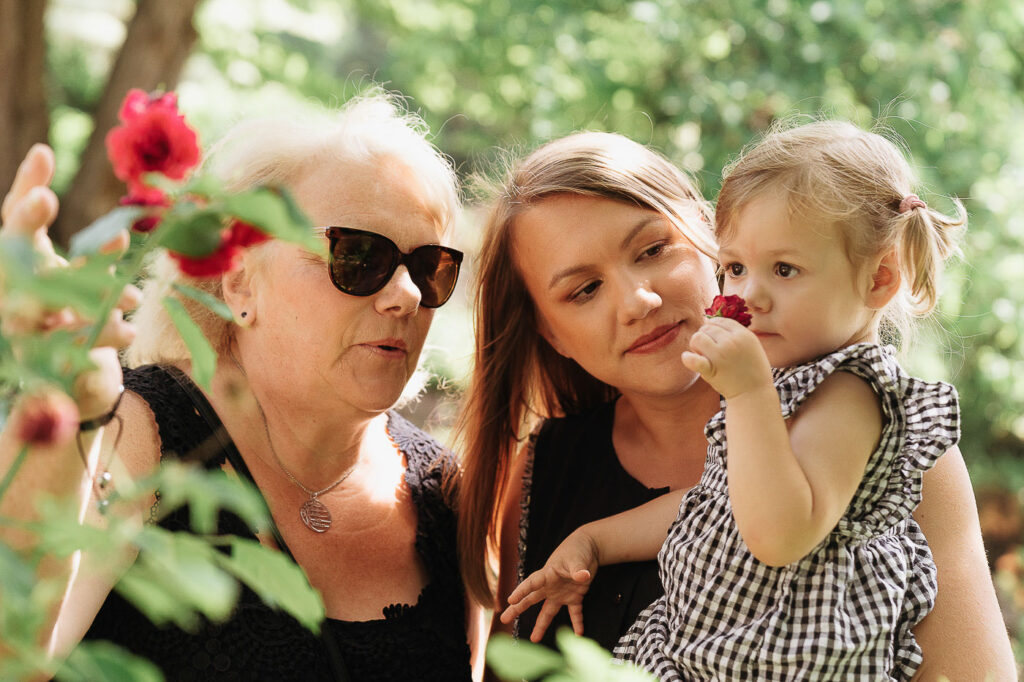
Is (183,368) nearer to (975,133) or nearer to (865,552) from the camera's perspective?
(865,552)

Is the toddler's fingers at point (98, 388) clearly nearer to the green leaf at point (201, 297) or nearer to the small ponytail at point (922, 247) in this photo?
the green leaf at point (201, 297)

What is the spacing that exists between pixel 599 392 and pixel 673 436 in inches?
15.5

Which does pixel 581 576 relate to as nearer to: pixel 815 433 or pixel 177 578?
pixel 815 433

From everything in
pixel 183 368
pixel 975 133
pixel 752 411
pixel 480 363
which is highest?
pixel 975 133

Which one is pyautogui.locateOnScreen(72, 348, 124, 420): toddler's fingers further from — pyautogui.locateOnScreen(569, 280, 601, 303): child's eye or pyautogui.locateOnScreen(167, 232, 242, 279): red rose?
pyautogui.locateOnScreen(569, 280, 601, 303): child's eye

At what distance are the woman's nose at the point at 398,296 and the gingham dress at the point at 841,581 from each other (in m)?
0.89

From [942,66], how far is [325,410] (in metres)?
5.10

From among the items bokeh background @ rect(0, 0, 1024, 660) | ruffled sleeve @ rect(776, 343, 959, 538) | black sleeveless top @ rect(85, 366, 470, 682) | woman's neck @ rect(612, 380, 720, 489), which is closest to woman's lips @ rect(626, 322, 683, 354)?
woman's neck @ rect(612, 380, 720, 489)

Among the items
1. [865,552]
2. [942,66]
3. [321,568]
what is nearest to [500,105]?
[942,66]

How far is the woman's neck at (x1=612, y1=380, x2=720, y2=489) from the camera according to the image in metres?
2.61


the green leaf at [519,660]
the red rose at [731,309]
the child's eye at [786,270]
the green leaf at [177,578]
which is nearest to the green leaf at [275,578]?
the green leaf at [177,578]

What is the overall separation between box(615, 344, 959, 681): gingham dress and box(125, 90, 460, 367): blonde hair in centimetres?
116

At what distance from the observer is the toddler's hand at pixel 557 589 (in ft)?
7.88

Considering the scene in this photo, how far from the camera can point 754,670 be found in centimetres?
191
